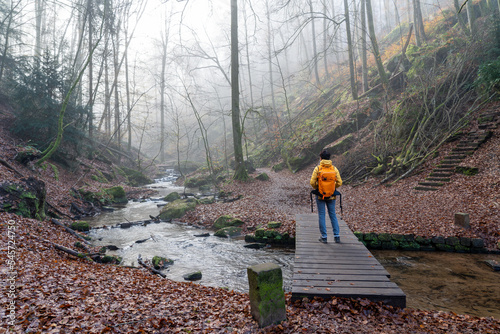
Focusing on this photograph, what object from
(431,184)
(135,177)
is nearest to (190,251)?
(431,184)

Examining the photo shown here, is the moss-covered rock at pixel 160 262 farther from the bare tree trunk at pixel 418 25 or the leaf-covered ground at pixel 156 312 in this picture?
the bare tree trunk at pixel 418 25

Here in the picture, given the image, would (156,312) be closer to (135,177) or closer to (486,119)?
(486,119)

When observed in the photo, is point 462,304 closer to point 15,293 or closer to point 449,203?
point 449,203

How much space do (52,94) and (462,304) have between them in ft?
66.1

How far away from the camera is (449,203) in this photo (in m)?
9.82

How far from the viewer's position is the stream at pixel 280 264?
17.9 ft

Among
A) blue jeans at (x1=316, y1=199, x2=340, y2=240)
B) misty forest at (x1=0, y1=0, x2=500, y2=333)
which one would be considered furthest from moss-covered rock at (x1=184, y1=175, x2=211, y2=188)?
blue jeans at (x1=316, y1=199, x2=340, y2=240)

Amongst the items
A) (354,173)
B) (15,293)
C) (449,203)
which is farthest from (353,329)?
(354,173)

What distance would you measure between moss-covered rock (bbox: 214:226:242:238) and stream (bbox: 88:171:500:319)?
289mm

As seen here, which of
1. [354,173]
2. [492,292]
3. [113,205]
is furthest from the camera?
[354,173]

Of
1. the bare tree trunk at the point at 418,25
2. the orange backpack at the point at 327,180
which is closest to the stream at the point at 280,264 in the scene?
the orange backpack at the point at 327,180

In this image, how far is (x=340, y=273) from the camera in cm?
502

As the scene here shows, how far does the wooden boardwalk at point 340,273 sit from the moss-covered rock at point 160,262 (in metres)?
3.96

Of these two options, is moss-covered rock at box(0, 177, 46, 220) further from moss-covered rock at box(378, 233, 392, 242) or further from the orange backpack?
moss-covered rock at box(378, 233, 392, 242)
